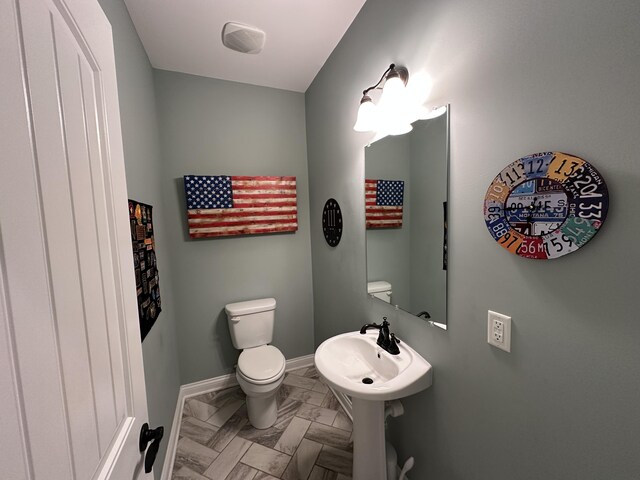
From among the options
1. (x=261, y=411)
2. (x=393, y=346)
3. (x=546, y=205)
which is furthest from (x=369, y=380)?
(x=546, y=205)

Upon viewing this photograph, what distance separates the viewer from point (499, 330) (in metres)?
0.85

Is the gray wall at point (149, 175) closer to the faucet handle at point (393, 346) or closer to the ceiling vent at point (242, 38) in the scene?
the ceiling vent at point (242, 38)

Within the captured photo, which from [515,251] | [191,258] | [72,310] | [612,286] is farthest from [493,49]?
[191,258]

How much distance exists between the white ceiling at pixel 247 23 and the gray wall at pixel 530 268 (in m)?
0.45

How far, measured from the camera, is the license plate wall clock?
63 cm

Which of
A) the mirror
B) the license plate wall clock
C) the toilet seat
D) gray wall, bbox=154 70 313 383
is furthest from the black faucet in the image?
gray wall, bbox=154 70 313 383

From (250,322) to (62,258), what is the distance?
71.1 inches

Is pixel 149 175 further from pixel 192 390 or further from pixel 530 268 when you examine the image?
pixel 530 268

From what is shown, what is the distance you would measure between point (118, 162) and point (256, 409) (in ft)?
5.84

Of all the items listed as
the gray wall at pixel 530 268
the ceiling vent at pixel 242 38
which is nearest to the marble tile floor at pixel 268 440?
the gray wall at pixel 530 268

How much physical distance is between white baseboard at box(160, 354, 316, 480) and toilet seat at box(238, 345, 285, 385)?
1.64ft

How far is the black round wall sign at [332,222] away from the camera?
1922mm

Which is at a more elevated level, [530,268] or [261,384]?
[530,268]

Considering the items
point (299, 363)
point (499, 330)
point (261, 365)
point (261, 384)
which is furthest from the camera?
point (299, 363)
